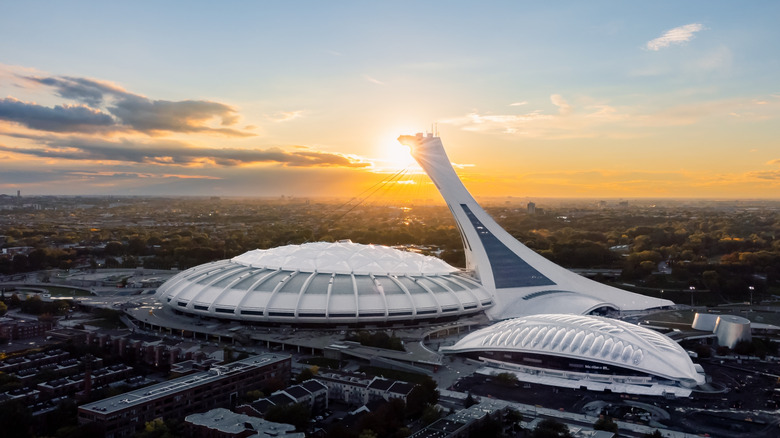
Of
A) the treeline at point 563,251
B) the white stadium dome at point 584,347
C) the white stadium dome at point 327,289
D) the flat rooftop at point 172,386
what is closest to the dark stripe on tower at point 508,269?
the white stadium dome at point 327,289

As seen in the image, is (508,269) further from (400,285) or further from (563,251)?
(563,251)

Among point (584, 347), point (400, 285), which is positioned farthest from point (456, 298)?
point (584, 347)

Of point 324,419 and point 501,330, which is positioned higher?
point 501,330

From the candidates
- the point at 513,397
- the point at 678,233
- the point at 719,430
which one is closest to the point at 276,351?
Answer: the point at 513,397

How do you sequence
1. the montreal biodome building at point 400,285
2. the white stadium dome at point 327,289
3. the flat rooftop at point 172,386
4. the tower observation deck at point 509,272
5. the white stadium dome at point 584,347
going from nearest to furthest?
the flat rooftop at point 172,386, the white stadium dome at point 584,347, the white stadium dome at point 327,289, the montreal biodome building at point 400,285, the tower observation deck at point 509,272

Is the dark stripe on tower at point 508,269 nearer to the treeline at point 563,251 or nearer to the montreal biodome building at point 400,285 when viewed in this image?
the montreal biodome building at point 400,285

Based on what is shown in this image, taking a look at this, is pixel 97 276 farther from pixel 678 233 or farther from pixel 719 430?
pixel 678 233
